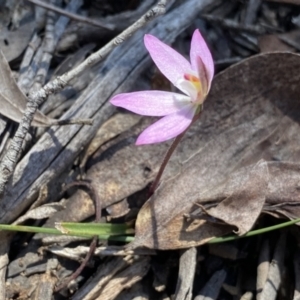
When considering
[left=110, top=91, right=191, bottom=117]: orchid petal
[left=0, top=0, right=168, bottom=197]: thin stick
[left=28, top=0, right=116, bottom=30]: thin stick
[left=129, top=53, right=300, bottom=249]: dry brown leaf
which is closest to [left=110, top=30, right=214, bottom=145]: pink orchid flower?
[left=110, top=91, right=191, bottom=117]: orchid petal

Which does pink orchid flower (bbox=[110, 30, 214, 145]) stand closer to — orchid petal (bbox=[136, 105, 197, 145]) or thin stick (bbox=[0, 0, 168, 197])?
orchid petal (bbox=[136, 105, 197, 145])

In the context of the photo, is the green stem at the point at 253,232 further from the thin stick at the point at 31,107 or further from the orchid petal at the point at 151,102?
the thin stick at the point at 31,107

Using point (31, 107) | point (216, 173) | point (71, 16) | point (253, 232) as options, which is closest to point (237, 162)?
point (216, 173)

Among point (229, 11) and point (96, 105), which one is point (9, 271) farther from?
point (229, 11)

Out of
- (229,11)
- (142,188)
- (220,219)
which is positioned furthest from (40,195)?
(229,11)

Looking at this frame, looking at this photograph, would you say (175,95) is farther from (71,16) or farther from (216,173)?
(71,16)

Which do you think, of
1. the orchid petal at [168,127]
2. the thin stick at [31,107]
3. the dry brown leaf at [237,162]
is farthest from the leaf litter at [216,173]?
the orchid petal at [168,127]

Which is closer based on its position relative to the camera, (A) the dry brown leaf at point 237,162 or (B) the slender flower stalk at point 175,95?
(B) the slender flower stalk at point 175,95

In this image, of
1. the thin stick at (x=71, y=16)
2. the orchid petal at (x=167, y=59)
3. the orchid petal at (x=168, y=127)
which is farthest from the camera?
the thin stick at (x=71, y=16)
